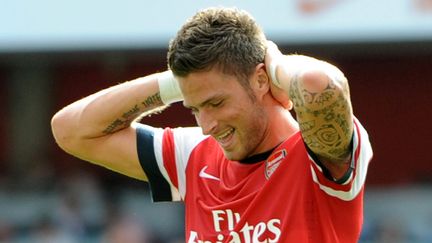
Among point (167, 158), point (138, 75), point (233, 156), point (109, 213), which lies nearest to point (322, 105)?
point (233, 156)

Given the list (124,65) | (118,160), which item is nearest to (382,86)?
(124,65)

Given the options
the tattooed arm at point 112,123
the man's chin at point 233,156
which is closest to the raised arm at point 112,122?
the tattooed arm at point 112,123

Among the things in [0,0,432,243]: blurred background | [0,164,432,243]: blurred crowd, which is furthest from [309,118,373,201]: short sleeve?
[0,164,432,243]: blurred crowd

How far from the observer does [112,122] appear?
4.12 meters

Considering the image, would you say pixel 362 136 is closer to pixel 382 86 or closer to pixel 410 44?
pixel 410 44

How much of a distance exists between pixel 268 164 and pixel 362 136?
1.15 ft

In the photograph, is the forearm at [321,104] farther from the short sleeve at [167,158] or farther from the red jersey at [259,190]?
the short sleeve at [167,158]

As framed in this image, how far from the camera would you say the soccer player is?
11.1ft

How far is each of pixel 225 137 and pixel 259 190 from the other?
7.5 inches

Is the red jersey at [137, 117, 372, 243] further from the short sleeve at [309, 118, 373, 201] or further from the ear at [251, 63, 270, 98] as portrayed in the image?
the ear at [251, 63, 270, 98]

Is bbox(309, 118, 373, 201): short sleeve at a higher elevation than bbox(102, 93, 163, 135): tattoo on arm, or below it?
below

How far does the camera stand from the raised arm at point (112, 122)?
408cm

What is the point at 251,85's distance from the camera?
3596 millimetres

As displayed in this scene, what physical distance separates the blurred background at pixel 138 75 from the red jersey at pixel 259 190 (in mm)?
4589
